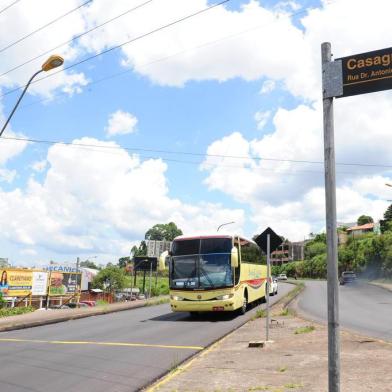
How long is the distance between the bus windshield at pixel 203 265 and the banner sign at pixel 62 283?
19.1 m

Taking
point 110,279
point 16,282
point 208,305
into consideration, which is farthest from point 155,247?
point 208,305

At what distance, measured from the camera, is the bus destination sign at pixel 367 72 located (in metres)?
4.40

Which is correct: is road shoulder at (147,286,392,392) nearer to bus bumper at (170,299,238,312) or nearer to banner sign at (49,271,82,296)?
→ bus bumper at (170,299,238,312)

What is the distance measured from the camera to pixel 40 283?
3491 cm

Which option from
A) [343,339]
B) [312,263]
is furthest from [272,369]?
[312,263]

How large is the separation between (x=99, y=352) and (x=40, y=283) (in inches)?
988

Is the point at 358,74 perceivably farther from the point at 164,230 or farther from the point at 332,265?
the point at 164,230

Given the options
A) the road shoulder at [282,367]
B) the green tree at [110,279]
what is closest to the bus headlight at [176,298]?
the road shoulder at [282,367]

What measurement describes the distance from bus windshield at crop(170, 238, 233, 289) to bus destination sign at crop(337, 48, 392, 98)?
1480 centimetres

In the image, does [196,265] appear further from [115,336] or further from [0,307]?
[0,307]

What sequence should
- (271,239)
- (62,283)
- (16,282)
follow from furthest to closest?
(62,283)
(16,282)
(271,239)

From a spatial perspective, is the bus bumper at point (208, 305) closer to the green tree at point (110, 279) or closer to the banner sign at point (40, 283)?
the banner sign at point (40, 283)

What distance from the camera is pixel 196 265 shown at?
19094mm

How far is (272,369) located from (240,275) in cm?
1118
